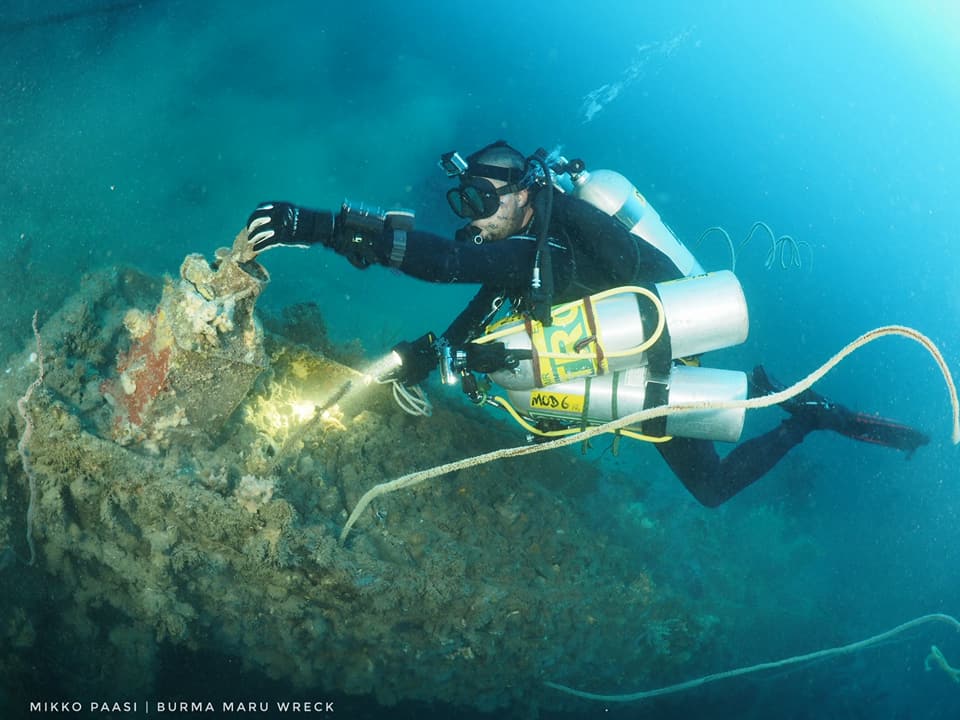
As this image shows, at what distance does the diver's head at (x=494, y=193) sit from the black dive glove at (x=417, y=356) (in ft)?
3.17

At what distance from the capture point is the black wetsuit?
2.81 meters

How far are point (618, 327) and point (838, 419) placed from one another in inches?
151

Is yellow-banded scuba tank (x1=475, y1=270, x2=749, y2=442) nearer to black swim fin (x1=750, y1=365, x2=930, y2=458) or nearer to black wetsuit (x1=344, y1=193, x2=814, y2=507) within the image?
black wetsuit (x1=344, y1=193, x2=814, y2=507)

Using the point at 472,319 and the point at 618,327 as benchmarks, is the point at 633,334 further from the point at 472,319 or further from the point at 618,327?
the point at 472,319

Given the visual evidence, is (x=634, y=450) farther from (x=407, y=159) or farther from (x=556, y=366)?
(x=407, y=159)

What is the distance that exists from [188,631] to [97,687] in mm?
590

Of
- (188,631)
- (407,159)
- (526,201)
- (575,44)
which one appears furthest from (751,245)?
(188,631)

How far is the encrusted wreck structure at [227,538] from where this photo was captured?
3115 mm

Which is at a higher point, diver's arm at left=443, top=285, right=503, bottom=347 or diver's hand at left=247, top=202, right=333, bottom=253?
diver's hand at left=247, top=202, right=333, bottom=253

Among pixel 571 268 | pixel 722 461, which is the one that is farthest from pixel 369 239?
pixel 722 461

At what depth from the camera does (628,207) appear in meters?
4.86

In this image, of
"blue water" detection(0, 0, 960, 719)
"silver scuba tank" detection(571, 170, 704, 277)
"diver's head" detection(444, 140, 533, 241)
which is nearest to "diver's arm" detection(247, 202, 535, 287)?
"diver's head" detection(444, 140, 533, 241)

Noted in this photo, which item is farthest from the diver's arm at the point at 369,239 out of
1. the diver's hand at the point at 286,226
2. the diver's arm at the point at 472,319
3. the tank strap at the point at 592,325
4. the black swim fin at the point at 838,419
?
the black swim fin at the point at 838,419

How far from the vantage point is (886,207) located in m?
67.8
